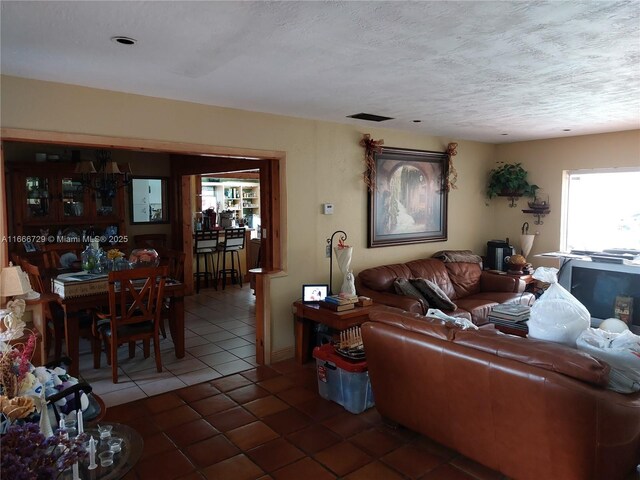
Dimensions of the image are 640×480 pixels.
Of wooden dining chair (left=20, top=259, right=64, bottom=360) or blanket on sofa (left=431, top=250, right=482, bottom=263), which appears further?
blanket on sofa (left=431, top=250, right=482, bottom=263)

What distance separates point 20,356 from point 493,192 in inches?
234

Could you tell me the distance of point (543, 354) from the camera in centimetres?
223

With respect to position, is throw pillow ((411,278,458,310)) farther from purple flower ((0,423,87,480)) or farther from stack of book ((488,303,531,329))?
purple flower ((0,423,87,480))

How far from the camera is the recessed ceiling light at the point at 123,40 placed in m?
2.30

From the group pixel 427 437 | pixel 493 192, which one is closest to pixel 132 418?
pixel 427 437

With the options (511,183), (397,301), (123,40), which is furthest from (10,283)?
(511,183)

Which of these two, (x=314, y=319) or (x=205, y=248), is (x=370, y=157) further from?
(x=205, y=248)

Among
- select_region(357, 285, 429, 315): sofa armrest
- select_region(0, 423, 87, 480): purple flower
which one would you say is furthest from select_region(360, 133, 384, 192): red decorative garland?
select_region(0, 423, 87, 480): purple flower

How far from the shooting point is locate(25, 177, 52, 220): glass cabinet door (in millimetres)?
6133

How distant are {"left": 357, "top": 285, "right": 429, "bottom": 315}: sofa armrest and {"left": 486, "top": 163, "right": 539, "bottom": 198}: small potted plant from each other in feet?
8.62

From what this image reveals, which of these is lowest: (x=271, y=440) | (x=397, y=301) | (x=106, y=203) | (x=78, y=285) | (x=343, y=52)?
(x=271, y=440)

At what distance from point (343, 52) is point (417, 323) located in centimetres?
160

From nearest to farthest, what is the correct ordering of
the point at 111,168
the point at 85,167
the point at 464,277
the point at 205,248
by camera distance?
1. the point at 464,277
2. the point at 85,167
3. the point at 111,168
4. the point at 205,248

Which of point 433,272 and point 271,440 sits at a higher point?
point 433,272
